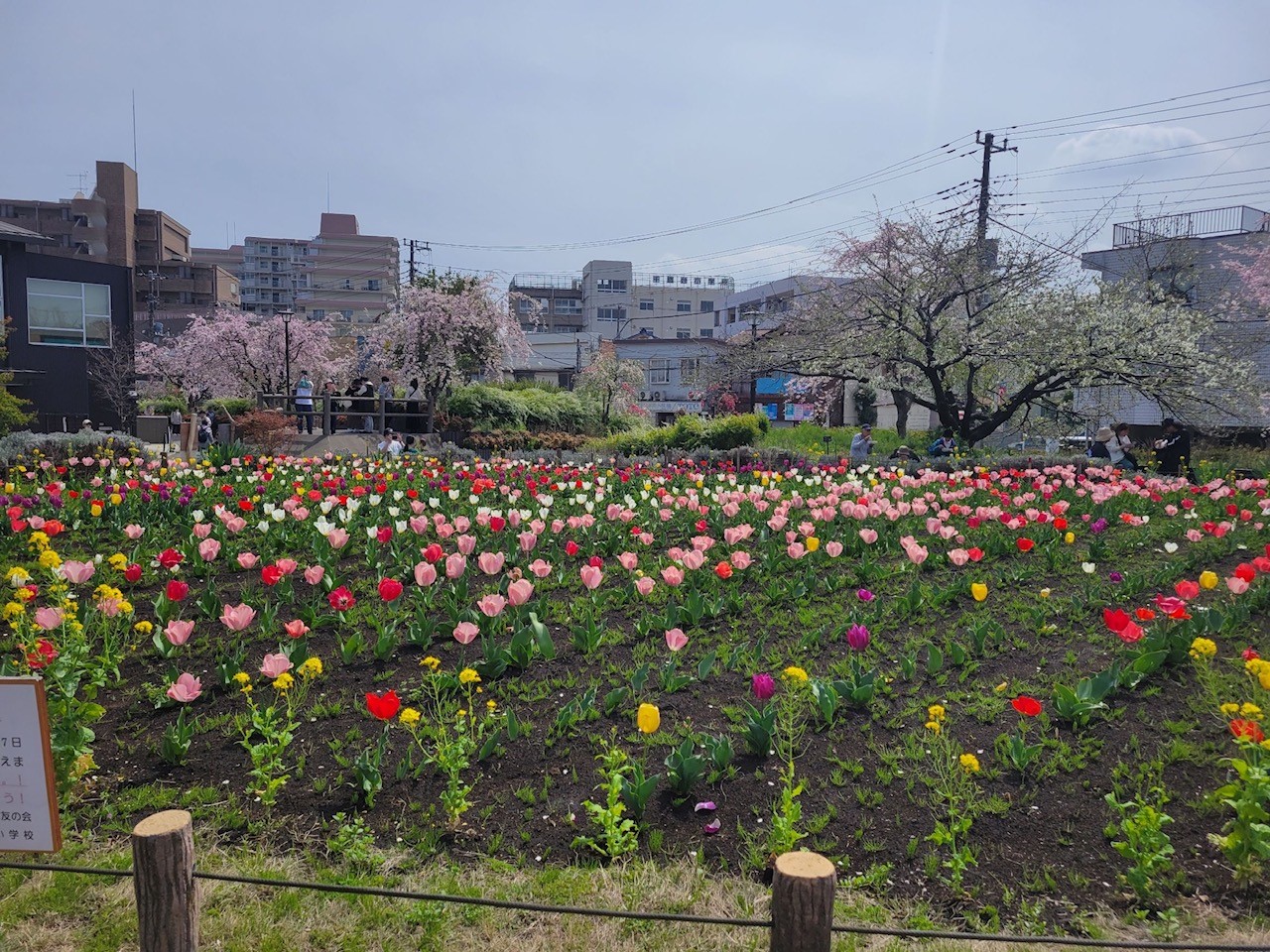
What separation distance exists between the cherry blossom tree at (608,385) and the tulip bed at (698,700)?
741 inches

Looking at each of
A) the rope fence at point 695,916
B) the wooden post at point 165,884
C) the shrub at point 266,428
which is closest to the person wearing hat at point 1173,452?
the rope fence at point 695,916

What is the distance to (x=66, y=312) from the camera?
31.3m

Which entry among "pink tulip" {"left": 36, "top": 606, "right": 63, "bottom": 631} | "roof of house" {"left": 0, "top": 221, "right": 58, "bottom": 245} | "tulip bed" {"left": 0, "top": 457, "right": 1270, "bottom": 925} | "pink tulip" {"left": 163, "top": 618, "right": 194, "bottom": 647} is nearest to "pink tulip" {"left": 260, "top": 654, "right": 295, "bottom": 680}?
"tulip bed" {"left": 0, "top": 457, "right": 1270, "bottom": 925}

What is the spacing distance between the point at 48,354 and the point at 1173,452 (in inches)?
1315

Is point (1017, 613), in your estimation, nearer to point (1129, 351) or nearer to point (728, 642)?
point (728, 642)

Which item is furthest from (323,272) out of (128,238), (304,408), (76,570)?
(76,570)

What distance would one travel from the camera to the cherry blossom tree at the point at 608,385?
87.4 ft

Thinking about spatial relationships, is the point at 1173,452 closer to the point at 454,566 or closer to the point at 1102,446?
the point at 1102,446

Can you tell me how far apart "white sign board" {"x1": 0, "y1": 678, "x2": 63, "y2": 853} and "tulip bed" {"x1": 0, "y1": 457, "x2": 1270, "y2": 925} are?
0.88 meters

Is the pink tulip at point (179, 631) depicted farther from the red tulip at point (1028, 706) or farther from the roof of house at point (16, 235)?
the roof of house at point (16, 235)

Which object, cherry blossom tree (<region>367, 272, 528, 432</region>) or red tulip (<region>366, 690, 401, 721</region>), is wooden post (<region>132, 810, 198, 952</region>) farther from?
cherry blossom tree (<region>367, 272, 528, 432</region>)

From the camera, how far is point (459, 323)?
26156mm

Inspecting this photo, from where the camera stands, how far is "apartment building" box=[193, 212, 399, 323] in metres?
88.9

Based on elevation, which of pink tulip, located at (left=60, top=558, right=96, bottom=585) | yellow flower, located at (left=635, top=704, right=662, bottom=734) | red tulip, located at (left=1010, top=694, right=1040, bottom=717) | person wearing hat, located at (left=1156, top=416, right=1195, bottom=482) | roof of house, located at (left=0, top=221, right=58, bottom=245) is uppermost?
roof of house, located at (left=0, top=221, right=58, bottom=245)
